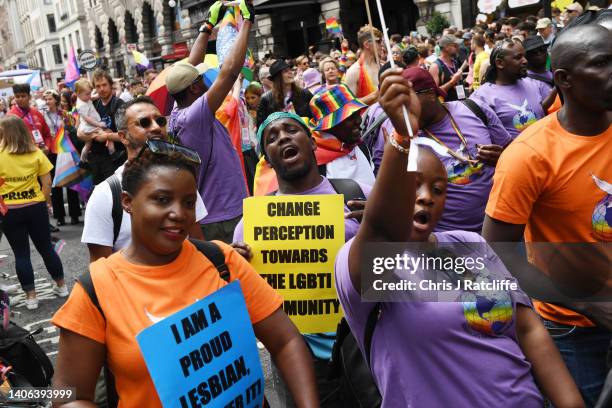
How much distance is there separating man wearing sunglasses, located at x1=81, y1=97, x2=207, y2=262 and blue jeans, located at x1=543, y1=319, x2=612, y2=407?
5.01 ft

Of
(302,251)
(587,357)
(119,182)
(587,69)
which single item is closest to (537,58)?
(587,69)

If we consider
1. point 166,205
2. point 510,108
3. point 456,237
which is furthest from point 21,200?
point 456,237

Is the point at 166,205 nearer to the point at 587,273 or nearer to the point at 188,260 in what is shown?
the point at 188,260

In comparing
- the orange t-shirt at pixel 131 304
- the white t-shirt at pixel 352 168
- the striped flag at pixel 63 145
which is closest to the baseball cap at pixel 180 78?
the white t-shirt at pixel 352 168

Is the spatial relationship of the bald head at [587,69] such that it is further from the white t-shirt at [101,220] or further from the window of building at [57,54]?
the window of building at [57,54]

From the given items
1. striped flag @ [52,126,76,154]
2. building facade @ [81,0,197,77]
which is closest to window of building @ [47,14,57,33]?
building facade @ [81,0,197,77]

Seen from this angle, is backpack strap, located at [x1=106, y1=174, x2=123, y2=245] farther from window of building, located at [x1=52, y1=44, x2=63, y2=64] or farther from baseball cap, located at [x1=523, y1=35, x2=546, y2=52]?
window of building, located at [x1=52, y1=44, x2=63, y2=64]

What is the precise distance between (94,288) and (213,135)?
94.3 inches

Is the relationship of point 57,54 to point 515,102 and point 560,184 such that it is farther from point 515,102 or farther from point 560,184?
point 560,184

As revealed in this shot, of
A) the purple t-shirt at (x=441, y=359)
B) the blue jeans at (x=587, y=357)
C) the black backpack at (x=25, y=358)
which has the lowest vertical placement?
the black backpack at (x=25, y=358)

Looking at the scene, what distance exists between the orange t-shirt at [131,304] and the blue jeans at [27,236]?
5.19 meters

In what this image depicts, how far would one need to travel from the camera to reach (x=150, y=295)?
2.13 meters

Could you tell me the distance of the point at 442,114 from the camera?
12.5 ft

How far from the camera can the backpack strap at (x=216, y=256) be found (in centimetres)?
231
